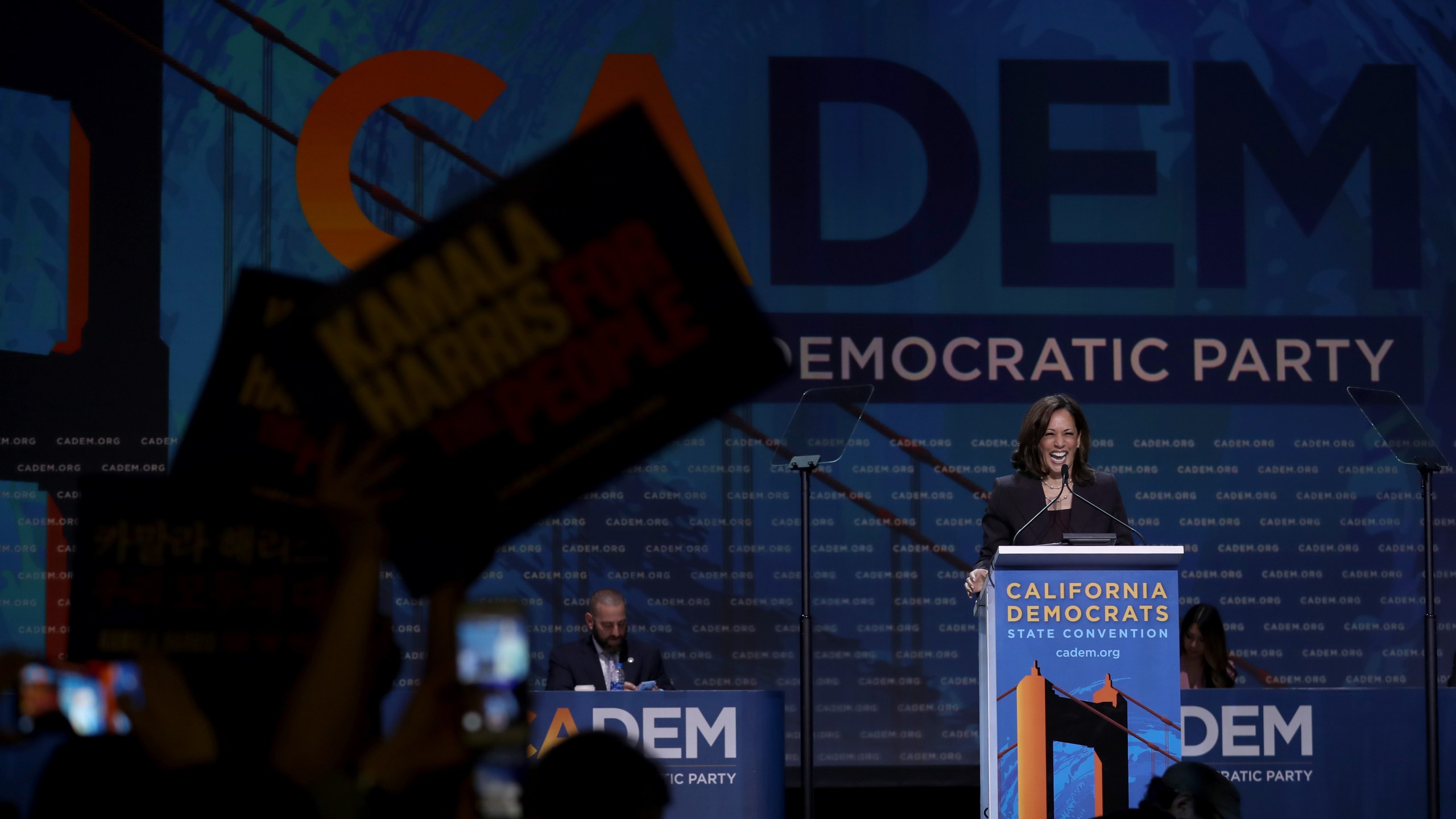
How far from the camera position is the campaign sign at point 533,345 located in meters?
1.09

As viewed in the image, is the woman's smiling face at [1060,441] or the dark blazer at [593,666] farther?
the dark blazer at [593,666]

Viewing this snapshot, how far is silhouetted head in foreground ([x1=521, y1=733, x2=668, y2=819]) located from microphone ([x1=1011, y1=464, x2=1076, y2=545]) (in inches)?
101

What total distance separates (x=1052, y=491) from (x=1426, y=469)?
159cm

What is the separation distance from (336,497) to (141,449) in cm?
533

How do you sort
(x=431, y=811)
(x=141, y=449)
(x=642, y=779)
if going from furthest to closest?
(x=141, y=449) < (x=642, y=779) < (x=431, y=811)

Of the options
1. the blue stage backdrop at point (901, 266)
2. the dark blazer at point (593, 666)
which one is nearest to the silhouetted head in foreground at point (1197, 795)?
the dark blazer at point (593, 666)

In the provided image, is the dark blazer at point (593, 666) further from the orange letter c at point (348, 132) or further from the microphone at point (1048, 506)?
the orange letter c at point (348, 132)

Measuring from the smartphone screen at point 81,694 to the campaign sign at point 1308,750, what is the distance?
10.9 feet

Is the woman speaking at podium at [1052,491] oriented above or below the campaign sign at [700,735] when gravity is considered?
above

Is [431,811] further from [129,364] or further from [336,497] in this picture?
[129,364]

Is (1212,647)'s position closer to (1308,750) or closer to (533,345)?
(1308,750)

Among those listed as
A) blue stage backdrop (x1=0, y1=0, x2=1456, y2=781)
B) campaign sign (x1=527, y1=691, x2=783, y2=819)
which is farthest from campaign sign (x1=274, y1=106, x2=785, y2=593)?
blue stage backdrop (x1=0, y1=0, x2=1456, y2=781)

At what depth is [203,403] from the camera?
1.16 metres

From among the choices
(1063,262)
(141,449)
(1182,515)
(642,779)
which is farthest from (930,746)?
(642,779)
